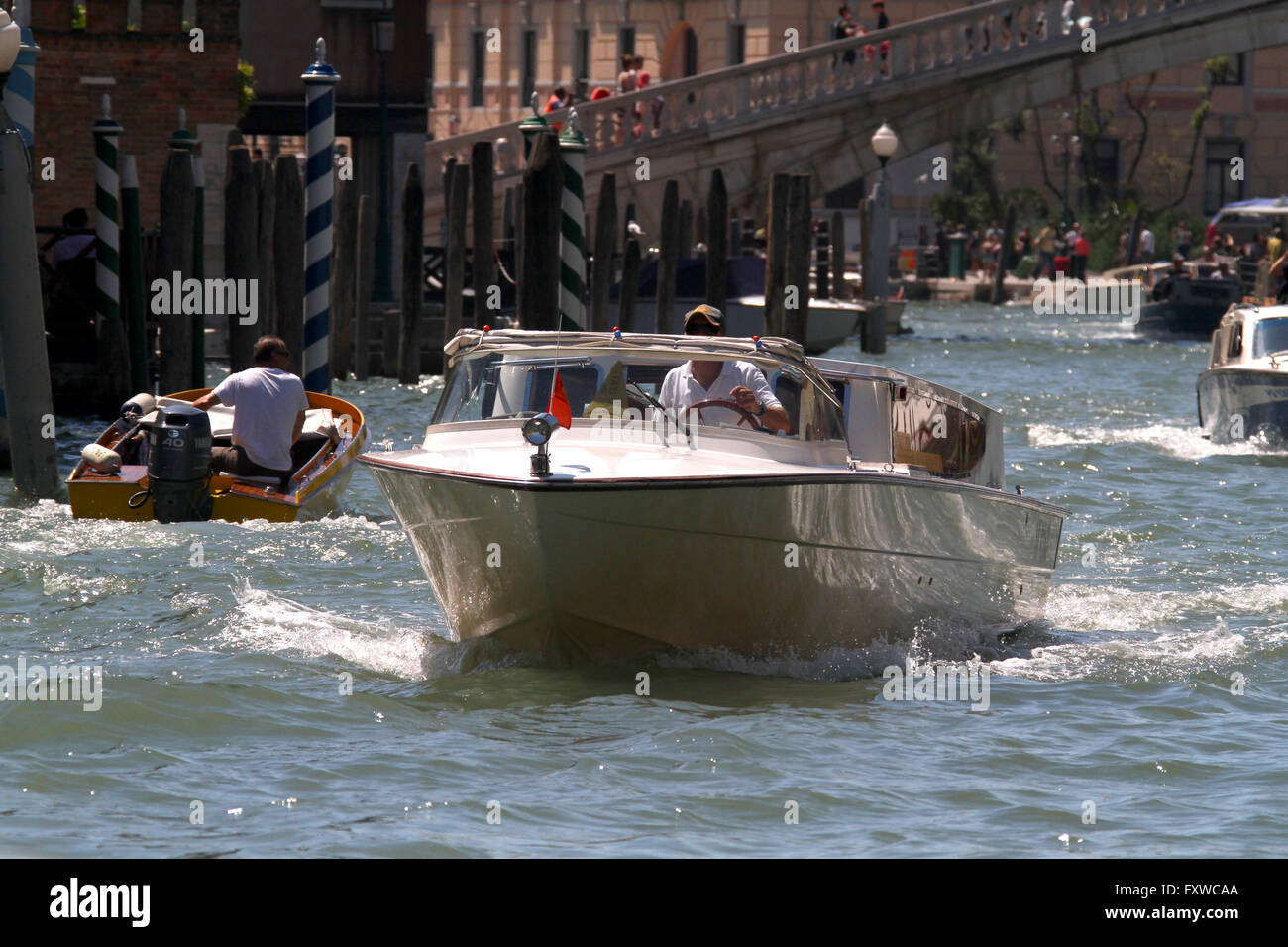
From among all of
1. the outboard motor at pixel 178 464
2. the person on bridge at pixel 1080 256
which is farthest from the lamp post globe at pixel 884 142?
the outboard motor at pixel 178 464

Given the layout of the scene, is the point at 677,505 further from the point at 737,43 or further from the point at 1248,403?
the point at 737,43

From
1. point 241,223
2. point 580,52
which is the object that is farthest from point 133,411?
point 580,52

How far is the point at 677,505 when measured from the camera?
799 centimetres

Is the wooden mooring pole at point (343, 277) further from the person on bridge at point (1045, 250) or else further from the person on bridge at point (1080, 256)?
the person on bridge at point (1045, 250)

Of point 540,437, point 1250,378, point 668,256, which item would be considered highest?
point 668,256

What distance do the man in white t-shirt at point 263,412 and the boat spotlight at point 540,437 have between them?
4.91 metres

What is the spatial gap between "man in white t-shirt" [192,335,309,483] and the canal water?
23.2 inches

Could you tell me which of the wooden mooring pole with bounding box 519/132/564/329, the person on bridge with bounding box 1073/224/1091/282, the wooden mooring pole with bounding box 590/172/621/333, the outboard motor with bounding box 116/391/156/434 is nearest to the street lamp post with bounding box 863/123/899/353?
the wooden mooring pole with bounding box 590/172/621/333

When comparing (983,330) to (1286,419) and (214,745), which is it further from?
(214,745)

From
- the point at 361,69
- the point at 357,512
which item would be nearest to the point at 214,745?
the point at 357,512

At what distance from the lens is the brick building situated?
22484mm

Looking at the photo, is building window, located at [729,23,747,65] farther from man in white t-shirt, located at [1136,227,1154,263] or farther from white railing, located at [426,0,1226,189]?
white railing, located at [426,0,1226,189]

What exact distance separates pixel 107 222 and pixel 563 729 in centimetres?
978

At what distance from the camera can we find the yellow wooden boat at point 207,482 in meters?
12.4
